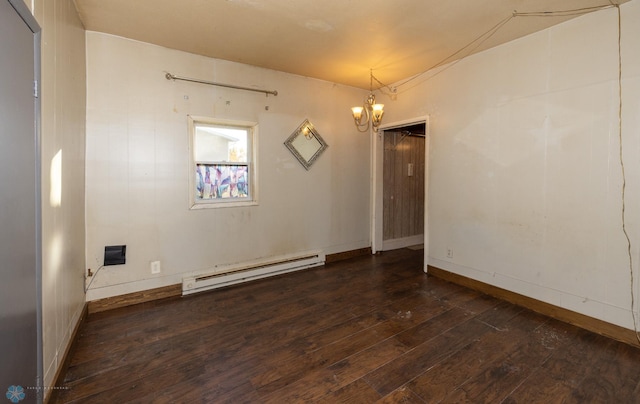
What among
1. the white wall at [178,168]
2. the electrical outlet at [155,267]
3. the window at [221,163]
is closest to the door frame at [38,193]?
the white wall at [178,168]

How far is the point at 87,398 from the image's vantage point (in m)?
1.70

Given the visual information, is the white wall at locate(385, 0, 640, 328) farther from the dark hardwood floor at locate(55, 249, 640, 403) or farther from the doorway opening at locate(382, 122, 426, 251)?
the doorway opening at locate(382, 122, 426, 251)

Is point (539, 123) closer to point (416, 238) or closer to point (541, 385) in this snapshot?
point (541, 385)

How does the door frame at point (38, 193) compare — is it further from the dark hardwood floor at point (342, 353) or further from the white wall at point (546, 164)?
the white wall at point (546, 164)

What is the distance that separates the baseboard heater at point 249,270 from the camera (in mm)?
3285

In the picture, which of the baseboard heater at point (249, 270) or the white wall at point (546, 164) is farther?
the baseboard heater at point (249, 270)

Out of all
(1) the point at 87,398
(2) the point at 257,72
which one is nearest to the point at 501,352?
(1) the point at 87,398

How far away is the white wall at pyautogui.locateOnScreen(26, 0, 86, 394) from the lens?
1.63m

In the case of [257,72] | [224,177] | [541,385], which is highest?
[257,72]

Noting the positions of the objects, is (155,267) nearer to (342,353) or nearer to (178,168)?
(178,168)

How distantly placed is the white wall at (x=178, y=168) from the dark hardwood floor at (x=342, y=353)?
58 centimetres

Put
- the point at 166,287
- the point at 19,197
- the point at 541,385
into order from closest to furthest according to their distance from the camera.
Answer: the point at 19,197
the point at 541,385
the point at 166,287

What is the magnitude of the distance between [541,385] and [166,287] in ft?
11.2

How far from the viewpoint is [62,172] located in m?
1.99
